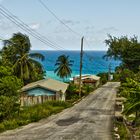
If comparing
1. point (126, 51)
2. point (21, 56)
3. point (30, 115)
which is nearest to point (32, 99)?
point (30, 115)

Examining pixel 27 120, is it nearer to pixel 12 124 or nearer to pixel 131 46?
pixel 12 124

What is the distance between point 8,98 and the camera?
37.4 m

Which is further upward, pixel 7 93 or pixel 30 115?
pixel 7 93

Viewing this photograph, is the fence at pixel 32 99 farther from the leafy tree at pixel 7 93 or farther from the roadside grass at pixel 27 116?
the leafy tree at pixel 7 93

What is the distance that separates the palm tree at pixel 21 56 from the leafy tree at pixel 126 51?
4862cm

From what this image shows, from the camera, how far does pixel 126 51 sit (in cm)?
11069

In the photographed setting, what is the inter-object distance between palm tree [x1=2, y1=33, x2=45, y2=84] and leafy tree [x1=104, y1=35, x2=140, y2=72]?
160 ft

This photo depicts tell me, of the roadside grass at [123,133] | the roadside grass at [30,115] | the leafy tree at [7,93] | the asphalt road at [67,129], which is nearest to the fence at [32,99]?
the roadside grass at [30,115]

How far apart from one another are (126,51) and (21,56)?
51.5m

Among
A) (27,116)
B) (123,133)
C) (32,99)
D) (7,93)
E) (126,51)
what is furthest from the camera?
(126,51)

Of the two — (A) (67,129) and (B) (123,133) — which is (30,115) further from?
(B) (123,133)

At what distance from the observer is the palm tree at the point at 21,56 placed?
63.8 metres

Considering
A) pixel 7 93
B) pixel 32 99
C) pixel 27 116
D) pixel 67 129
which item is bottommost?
pixel 67 129

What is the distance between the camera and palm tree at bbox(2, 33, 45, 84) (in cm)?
6381
